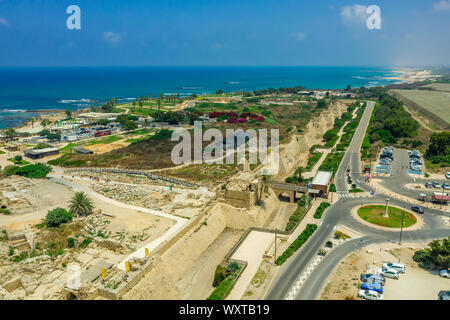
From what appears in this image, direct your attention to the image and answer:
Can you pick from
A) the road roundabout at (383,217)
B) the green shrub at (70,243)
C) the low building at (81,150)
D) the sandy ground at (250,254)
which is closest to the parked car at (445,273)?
the road roundabout at (383,217)

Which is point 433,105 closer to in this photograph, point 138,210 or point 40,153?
point 138,210

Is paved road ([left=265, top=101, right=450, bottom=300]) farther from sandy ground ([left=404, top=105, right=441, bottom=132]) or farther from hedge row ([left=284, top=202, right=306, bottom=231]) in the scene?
sandy ground ([left=404, top=105, right=441, bottom=132])

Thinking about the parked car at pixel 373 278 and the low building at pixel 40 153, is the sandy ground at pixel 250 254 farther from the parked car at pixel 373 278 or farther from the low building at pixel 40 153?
the low building at pixel 40 153

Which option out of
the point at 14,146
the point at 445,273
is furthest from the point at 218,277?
the point at 14,146
